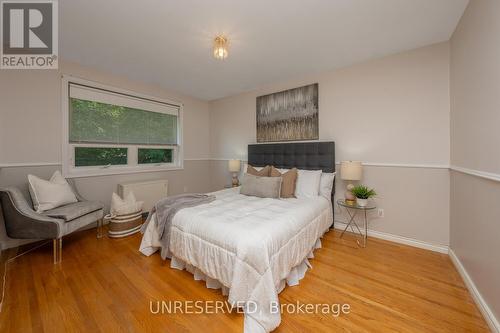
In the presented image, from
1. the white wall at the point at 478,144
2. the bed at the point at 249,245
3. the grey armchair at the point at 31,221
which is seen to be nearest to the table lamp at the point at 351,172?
the bed at the point at 249,245

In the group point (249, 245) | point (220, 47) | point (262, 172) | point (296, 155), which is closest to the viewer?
point (249, 245)

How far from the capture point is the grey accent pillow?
2.69 m

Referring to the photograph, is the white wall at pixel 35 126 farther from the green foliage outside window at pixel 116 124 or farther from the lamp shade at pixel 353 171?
the lamp shade at pixel 353 171

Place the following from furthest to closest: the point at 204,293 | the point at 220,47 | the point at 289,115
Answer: the point at 289,115, the point at 220,47, the point at 204,293

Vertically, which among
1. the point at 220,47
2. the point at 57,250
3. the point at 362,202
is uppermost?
the point at 220,47

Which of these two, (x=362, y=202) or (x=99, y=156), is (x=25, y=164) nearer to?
(x=99, y=156)

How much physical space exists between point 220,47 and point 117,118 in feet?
7.92

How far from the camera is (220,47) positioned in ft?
6.73

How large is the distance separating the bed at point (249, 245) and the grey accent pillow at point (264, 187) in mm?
184

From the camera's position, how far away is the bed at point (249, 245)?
54.4 inches

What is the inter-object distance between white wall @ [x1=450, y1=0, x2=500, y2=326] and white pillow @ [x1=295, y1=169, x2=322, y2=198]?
1.42 m

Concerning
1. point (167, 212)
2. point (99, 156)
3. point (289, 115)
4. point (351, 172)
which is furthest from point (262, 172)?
point (99, 156)

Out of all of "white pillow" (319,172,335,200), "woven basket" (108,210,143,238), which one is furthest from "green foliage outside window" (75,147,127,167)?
"white pillow" (319,172,335,200)

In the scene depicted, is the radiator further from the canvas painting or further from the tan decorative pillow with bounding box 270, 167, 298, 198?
the tan decorative pillow with bounding box 270, 167, 298, 198
